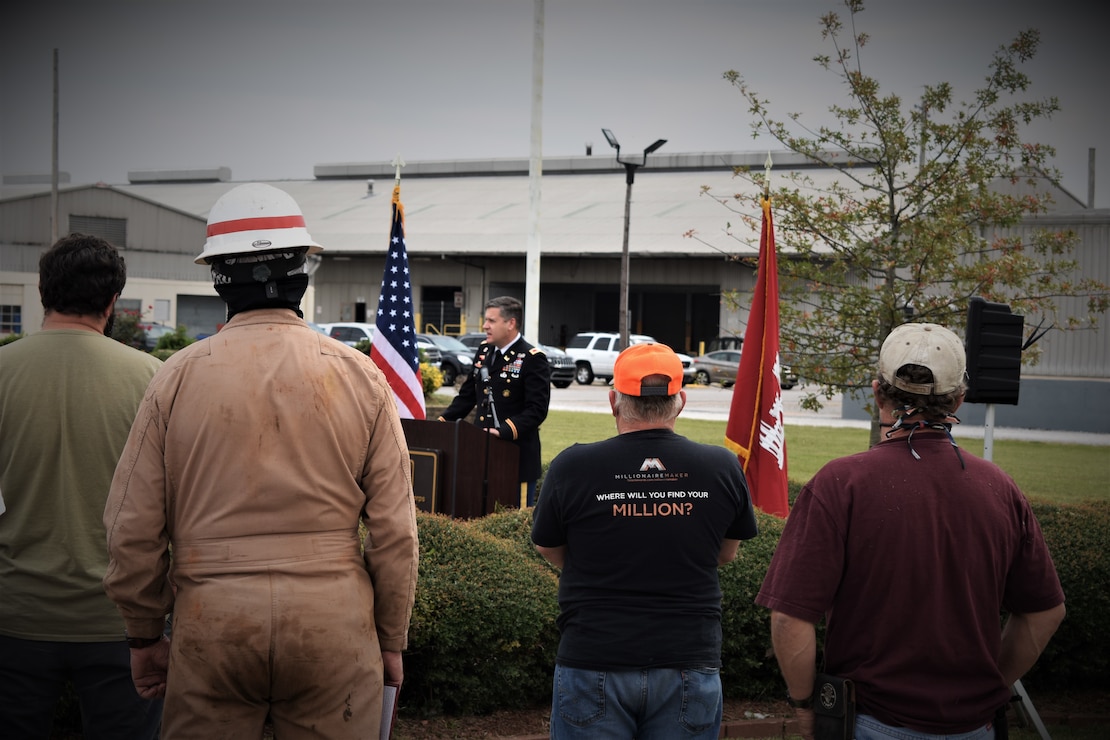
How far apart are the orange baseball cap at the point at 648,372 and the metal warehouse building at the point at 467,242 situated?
1441 inches

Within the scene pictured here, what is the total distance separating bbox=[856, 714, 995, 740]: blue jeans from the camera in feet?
8.69

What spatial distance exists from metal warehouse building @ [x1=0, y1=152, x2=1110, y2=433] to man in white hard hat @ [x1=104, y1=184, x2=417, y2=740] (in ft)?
122

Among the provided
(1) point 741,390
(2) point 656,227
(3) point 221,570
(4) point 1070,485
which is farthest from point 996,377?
(2) point 656,227

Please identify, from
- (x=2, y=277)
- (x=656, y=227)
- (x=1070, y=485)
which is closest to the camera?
(x=1070, y=485)

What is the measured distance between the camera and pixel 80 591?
308cm

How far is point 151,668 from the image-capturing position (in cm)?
268

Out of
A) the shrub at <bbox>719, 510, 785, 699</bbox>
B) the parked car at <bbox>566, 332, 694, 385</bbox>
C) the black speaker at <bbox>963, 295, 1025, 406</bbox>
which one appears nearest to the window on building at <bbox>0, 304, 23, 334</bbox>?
the parked car at <bbox>566, 332, 694, 385</bbox>

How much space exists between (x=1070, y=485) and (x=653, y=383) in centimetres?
1250

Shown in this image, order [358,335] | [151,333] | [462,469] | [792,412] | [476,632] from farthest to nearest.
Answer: [151,333] < [358,335] < [792,412] < [462,469] < [476,632]

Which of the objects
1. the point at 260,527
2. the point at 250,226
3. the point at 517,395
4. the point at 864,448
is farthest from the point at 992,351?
the point at 864,448

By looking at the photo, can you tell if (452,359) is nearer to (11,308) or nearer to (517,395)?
(11,308)

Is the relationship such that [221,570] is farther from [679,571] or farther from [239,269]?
[679,571]

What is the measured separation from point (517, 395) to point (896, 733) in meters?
5.56

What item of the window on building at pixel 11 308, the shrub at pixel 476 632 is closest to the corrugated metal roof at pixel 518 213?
the window on building at pixel 11 308
